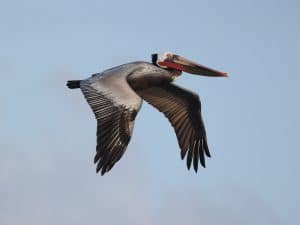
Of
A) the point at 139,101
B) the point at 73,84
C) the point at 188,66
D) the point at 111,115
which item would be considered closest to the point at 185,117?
the point at 188,66

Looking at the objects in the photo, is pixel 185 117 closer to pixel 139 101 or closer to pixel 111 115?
pixel 139 101

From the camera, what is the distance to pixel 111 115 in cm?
2062

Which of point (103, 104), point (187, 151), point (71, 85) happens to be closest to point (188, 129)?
point (187, 151)

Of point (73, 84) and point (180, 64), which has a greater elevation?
point (180, 64)

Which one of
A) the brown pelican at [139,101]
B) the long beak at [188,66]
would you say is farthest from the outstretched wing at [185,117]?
the long beak at [188,66]

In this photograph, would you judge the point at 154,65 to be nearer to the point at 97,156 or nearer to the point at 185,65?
the point at 185,65

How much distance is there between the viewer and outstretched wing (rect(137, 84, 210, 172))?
25375 mm

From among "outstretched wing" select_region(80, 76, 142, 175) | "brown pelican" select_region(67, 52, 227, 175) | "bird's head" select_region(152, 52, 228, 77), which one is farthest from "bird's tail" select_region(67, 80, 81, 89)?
"bird's head" select_region(152, 52, 228, 77)

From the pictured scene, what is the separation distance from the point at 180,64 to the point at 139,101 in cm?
445

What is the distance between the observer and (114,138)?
66.6 feet

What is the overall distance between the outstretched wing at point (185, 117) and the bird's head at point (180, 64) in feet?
1.68

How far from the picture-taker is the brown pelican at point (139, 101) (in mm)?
20325

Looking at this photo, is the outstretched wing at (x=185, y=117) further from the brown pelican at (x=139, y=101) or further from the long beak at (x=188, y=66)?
the long beak at (x=188, y=66)

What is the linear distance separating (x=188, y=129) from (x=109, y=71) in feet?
10.9
